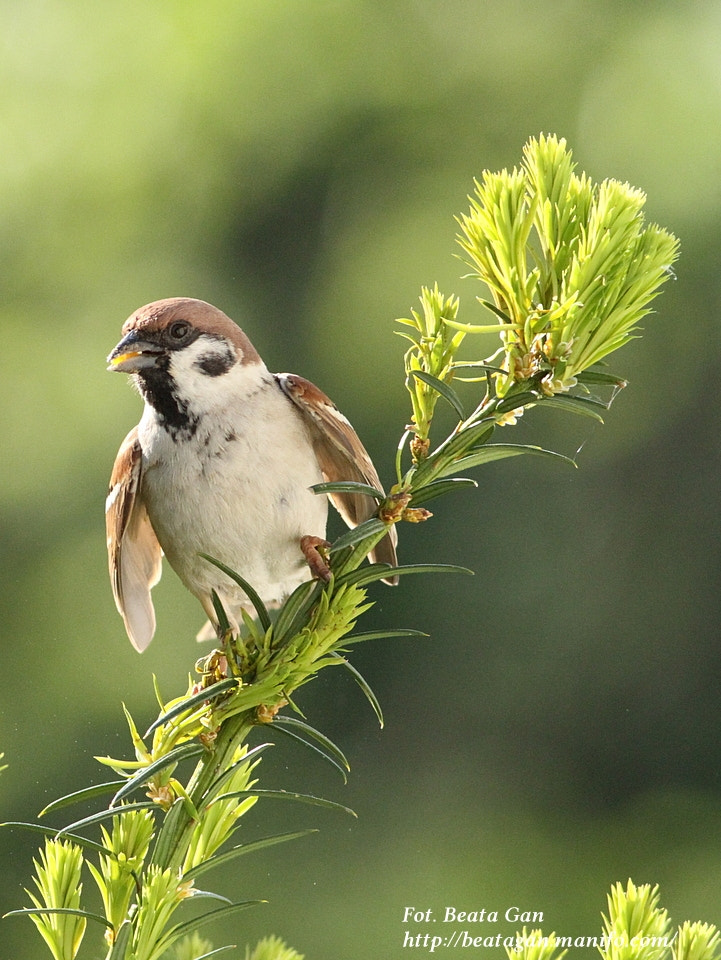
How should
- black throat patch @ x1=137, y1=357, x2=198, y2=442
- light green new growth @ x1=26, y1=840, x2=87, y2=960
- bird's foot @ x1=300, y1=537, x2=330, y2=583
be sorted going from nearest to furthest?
1. light green new growth @ x1=26, y1=840, x2=87, y2=960
2. bird's foot @ x1=300, y1=537, x2=330, y2=583
3. black throat patch @ x1=137, y1=357, x2=198, y2=442

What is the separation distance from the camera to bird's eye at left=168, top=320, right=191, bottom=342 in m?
1.13

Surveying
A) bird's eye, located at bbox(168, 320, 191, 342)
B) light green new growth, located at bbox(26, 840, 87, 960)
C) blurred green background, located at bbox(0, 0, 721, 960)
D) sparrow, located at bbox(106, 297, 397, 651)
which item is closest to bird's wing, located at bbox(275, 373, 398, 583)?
sparrow, located at bbox(106, 297, 397, 651)

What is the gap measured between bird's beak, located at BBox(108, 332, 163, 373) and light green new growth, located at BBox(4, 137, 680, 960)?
1.78 feet

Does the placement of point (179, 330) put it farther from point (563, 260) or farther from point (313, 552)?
point (563, 260)

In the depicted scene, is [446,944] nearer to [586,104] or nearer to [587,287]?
[587,287]

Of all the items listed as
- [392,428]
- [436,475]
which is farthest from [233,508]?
[392,428]

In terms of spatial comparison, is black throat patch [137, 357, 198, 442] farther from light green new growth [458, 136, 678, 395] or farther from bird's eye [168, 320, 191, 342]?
light green new growth [458, 136, 678, 395]

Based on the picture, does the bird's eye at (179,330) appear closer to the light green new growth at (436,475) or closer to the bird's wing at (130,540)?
the bird's wing at (130,540)

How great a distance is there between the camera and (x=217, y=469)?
104 cm

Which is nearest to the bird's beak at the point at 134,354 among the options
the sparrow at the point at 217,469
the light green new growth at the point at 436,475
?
the sparrow at the point at 217,469

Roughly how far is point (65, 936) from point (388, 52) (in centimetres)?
367

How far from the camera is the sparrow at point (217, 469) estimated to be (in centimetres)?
102

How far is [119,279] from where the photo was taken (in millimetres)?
3504

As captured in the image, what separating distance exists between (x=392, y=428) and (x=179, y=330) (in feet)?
6.12
